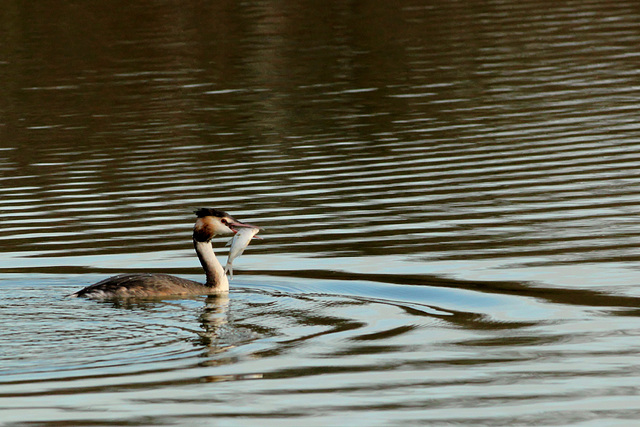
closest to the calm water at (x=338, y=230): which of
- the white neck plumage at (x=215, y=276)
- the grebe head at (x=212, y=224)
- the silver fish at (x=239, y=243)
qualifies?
the white neck plumage at (x=215, y=276)

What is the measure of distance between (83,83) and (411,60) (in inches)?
325

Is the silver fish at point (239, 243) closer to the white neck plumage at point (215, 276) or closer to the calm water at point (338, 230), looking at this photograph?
the white neck plumage at point (215, 276)

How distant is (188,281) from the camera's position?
1362 centimetres

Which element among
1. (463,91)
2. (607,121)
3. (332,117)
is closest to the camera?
(607,121)

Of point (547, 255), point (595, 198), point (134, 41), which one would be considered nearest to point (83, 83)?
point (134, 41)

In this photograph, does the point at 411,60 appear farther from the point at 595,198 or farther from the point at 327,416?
the point at 327,416

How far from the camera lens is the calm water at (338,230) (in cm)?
959

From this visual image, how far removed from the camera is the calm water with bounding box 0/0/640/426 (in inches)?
378

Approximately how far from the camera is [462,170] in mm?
20406

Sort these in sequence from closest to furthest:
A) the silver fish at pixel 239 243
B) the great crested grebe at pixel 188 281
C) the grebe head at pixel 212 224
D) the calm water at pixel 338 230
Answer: the calm water at pixel 338 230, the great crested grebe at pixel 188 281, the silver fish at pixel 239 243, the grebe head at pixel 212 224

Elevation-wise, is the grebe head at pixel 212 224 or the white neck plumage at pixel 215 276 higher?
the grebe head at pixel 212 224

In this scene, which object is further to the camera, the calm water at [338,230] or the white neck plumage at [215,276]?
the white neck plumage at [215,276]

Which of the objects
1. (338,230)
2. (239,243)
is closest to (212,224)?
(239,243)

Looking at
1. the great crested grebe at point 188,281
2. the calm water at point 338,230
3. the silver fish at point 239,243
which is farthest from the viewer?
the silver fish at point 239,243
